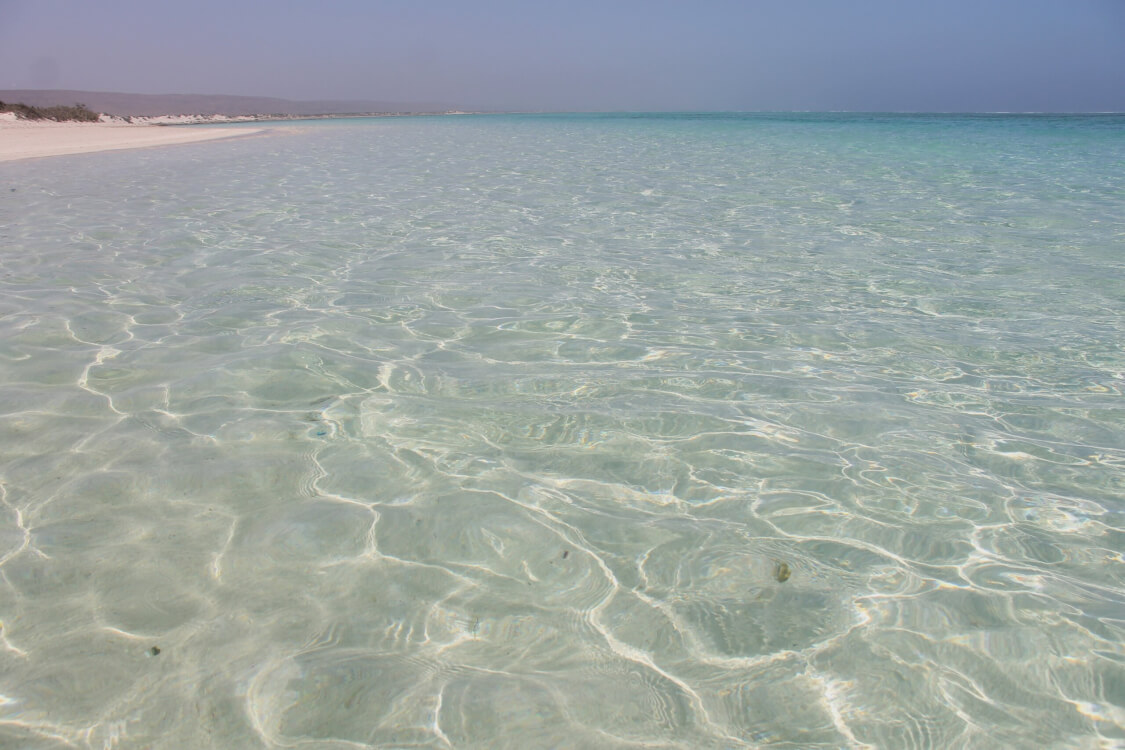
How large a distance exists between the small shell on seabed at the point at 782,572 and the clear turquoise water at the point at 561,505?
12mm

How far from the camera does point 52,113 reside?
36594 millimetres

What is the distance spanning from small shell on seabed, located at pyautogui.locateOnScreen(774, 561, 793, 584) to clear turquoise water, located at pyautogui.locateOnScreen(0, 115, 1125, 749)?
12mm

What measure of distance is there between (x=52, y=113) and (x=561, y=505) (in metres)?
45.1

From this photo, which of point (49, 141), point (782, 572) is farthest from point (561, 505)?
point (49, 141)

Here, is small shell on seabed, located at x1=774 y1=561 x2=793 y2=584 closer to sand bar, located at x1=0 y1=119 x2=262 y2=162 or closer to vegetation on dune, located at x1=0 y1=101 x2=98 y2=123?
sand bar, located at x1=0 y1=119 x2=262 y2=162

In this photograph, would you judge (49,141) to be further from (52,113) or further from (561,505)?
(561,505)

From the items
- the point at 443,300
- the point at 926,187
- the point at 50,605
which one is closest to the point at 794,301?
the point at 443,300

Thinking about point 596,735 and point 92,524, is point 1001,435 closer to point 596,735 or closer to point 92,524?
point 596,735

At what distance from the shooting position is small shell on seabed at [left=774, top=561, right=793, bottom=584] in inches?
89.0

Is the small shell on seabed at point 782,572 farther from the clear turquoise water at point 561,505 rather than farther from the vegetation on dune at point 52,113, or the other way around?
the vegetation on dune at point 52,113

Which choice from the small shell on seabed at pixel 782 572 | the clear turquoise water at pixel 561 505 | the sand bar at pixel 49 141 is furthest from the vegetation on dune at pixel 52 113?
the small shell on seabed at pixel 782 572

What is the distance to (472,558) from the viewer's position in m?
2.38

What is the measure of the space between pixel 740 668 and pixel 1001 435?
2085 mm

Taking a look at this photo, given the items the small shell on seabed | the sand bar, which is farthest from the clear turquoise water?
the sand bar
